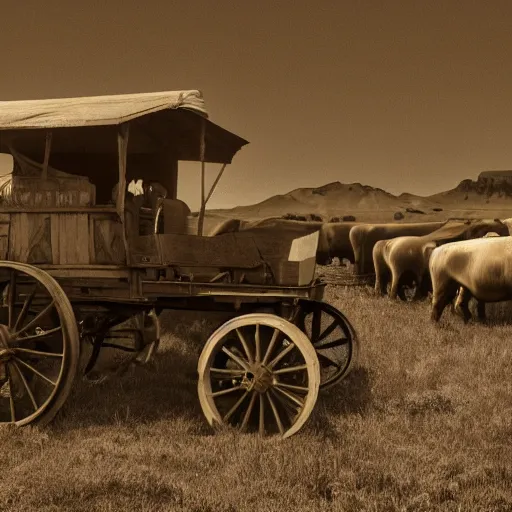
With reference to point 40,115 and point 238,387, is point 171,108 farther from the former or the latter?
point 238,387

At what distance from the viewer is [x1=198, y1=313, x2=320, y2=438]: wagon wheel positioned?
17.8 ft

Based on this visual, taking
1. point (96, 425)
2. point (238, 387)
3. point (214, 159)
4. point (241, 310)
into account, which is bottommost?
point (96, 425)

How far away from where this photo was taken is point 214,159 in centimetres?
835

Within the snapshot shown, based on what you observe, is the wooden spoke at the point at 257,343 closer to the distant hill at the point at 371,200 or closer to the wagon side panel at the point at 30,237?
the wagon side panel at the point at 30,237

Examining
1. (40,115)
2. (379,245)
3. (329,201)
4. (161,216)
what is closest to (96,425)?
(161,216)

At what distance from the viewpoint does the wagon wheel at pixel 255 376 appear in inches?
213

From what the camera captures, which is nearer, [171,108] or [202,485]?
[202,485]

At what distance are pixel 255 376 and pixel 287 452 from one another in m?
0.80

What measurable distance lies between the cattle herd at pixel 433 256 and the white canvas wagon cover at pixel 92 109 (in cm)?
146

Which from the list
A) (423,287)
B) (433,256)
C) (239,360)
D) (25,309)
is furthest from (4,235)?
(423,287)

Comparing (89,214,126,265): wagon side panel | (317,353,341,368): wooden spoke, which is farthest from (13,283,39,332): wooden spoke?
(317,353,341,368): wooden spoke

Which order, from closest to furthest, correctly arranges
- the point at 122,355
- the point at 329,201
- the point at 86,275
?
1. the point at 86,275
2. the point at 122,355
3. the point at 329,201

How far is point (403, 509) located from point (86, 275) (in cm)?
361

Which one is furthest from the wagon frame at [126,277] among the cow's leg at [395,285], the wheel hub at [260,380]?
the cow's leg at [395,285]
